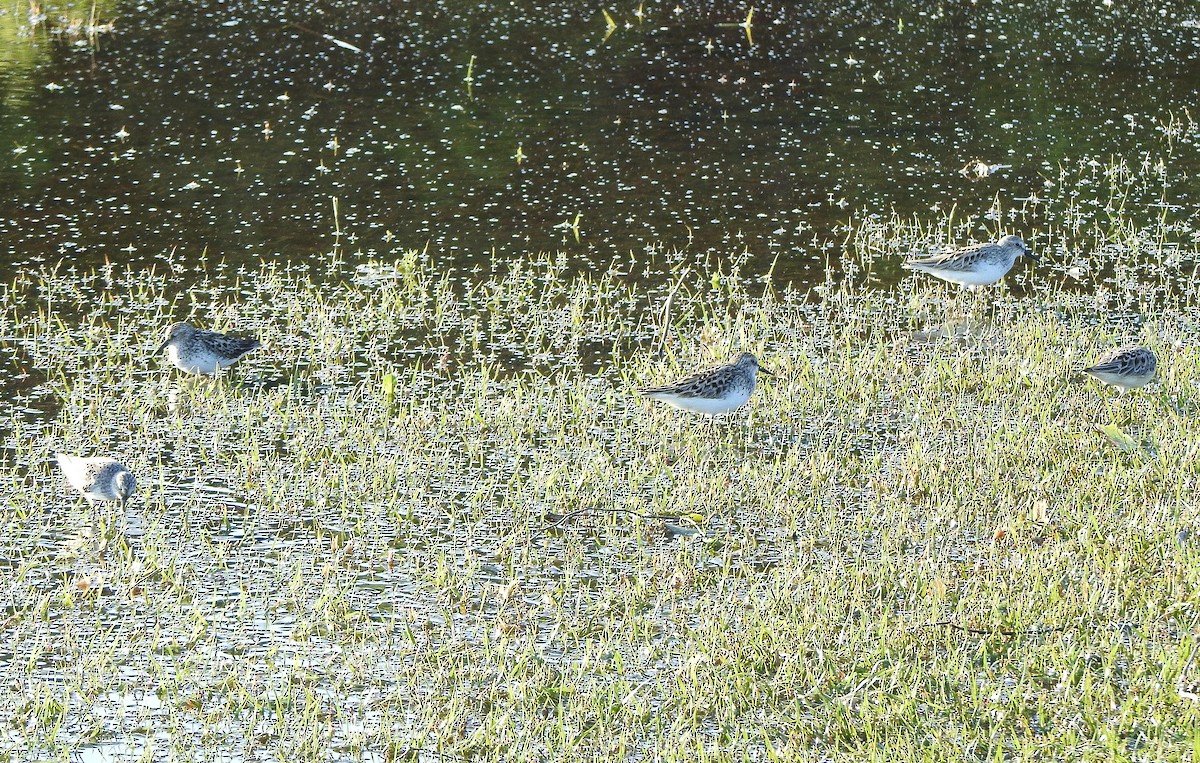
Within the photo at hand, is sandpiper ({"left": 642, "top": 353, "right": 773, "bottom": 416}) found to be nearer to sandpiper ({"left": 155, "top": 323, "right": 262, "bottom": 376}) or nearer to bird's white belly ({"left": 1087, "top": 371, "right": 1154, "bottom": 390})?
bird's white belly ({"left": 1087, "top": 371, "right": 1154, "bottom": 390})

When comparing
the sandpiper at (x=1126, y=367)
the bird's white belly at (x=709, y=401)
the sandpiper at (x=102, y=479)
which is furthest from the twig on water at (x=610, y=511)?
the sandpiper at (x=1126, y=367)

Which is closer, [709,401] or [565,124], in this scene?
[709,401]

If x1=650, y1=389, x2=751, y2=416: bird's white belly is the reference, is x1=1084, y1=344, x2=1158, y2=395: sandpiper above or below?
above

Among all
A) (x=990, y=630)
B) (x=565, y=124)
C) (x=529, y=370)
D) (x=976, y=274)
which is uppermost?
(x=565, y=124)

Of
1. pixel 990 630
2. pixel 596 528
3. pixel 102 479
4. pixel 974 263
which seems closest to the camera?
pixel 990 630

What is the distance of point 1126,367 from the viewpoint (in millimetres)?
9523

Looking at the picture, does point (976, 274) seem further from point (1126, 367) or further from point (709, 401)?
point (709, 401)

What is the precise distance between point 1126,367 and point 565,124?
28.7 ft

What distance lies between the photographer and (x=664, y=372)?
1033 cm

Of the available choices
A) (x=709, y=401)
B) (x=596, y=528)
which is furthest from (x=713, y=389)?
(x=596, y=528)

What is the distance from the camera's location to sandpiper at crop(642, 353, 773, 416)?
9.23 metres

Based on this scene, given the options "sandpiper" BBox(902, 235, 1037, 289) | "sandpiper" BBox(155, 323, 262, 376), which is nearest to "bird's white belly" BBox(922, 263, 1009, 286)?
"sandpiper" BBox(902, 235, 1037, 289)

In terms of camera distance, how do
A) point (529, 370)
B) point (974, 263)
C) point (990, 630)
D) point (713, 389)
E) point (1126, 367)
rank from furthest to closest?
1. point (974, 263)
2. point (529, 370)
3. point (1126, 367)
4. point (713, 389)
5. point (990, 630)

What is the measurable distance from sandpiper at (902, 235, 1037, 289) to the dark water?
1.27 metres
